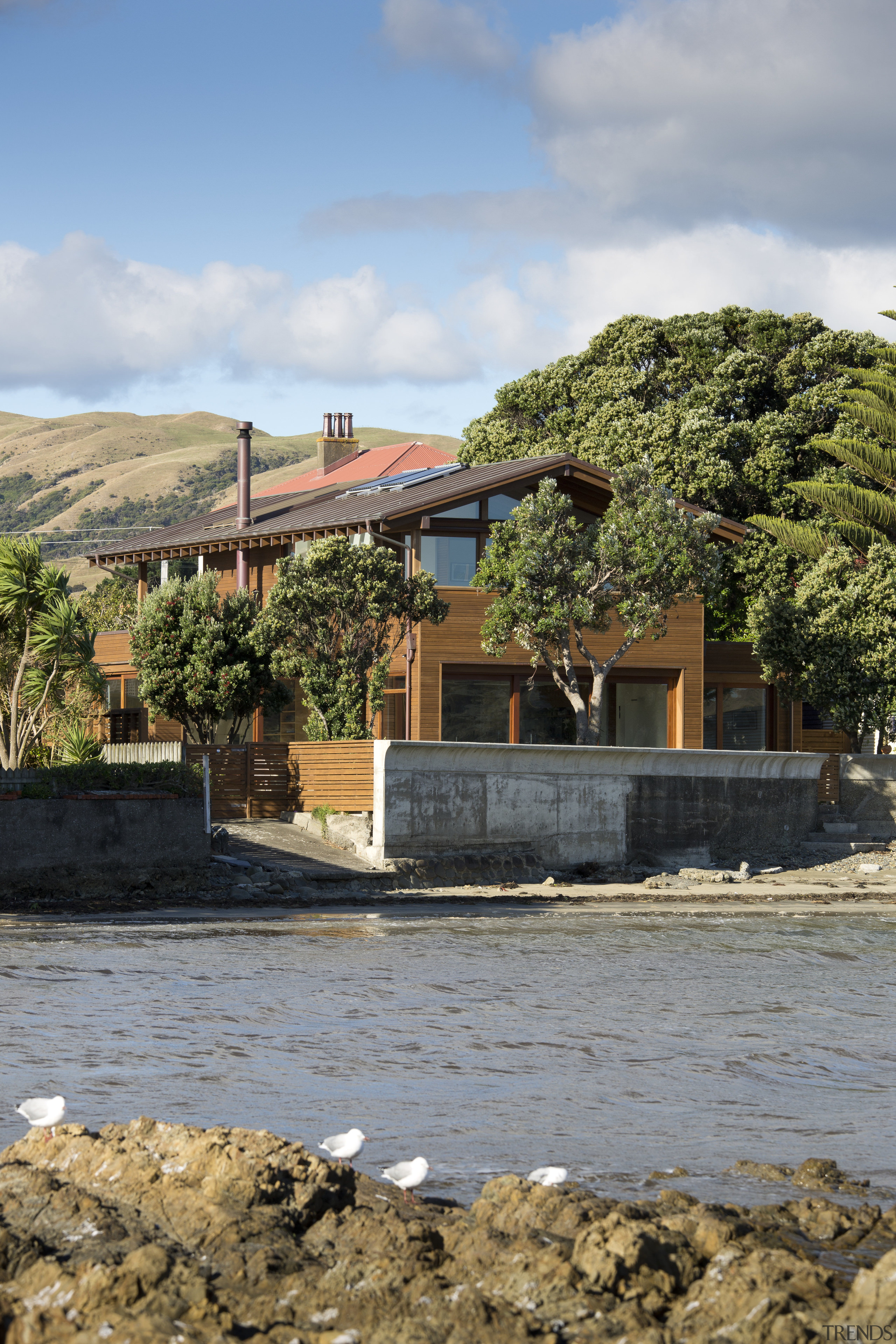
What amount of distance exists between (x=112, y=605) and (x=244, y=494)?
24.5 meters

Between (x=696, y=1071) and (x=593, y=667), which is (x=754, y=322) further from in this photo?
(x=696, y=1071)

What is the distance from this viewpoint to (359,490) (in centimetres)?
3578

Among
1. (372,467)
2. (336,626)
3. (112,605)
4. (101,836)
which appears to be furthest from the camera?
(112,605)

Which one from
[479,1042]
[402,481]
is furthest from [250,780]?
[479,1042]

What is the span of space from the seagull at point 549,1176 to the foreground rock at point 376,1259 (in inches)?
8.6

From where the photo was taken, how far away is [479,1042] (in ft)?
34.7

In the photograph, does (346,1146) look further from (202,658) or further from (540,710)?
(540,710)

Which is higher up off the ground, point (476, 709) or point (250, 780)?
point (476, 709)

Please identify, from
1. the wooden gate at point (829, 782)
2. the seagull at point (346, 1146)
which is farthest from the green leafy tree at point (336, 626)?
the seagull at point (346, 1146)

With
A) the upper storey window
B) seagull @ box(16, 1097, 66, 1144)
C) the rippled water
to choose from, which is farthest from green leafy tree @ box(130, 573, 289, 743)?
seagull @ box(16, 1097, 66, 1144)

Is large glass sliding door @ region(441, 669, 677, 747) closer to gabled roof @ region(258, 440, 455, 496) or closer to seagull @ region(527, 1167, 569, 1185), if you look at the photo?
gabled roof @ region(258, 440, 455, 496)

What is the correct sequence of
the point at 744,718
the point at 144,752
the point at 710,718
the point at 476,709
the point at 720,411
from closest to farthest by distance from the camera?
the point at 144,752 → the point at 476,709 → the point at 710,718 → the point at 744,718 → the point at 720,411

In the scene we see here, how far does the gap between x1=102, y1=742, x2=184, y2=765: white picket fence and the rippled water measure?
5.82 meters

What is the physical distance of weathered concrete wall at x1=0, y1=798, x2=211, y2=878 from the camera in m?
19.3
